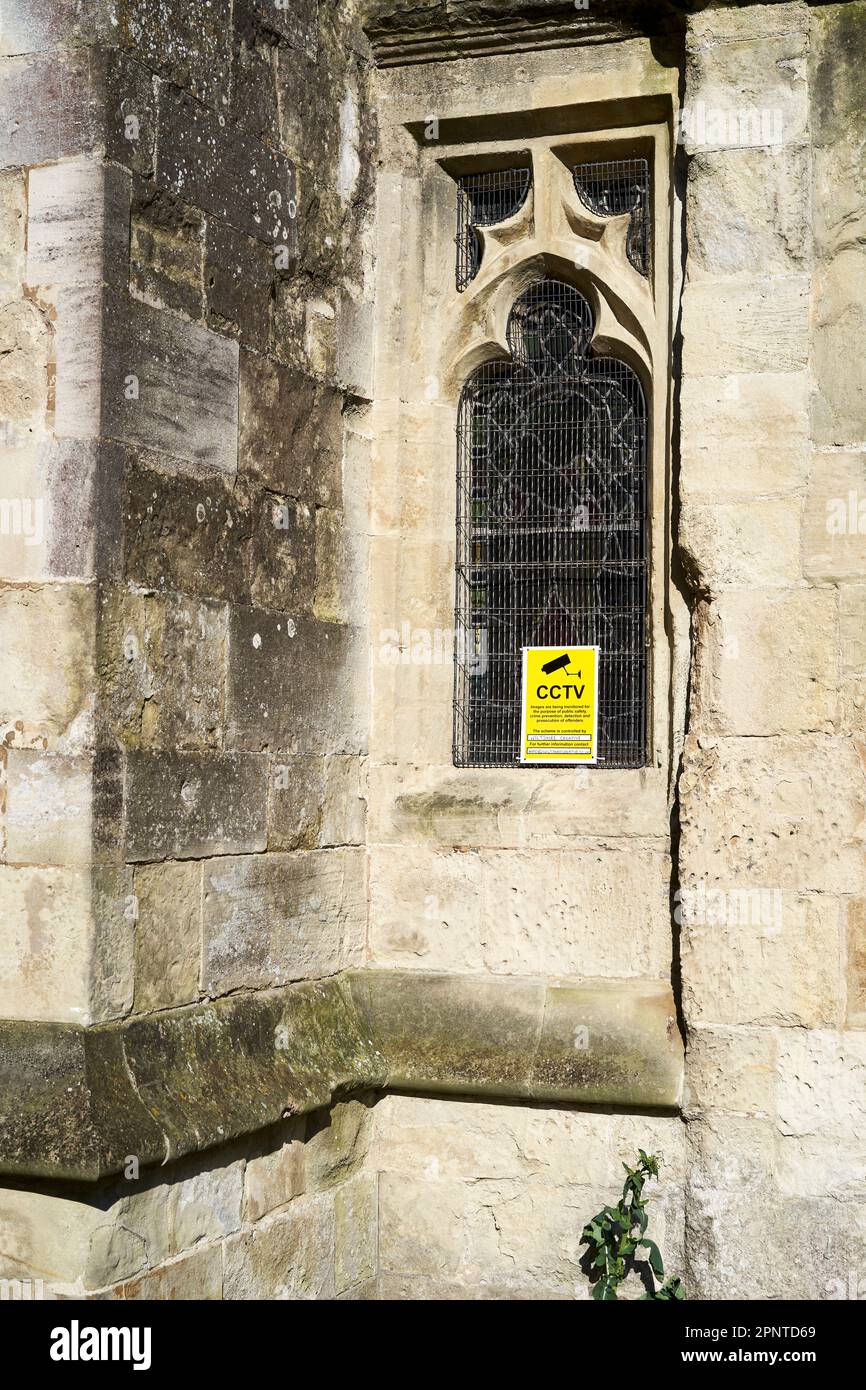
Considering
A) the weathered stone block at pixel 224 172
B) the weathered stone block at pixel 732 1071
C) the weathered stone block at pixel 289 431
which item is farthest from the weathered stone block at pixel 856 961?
the weathered stone block at pixel 224 172

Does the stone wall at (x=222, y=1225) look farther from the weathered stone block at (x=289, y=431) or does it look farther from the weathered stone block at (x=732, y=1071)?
the weathered stone block at (x=289, y=431)

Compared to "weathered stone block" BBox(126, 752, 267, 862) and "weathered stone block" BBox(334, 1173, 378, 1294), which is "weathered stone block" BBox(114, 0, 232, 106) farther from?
"weathered stone block" BBox(334, 1173, 378, 1294)

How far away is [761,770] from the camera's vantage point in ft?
14.8

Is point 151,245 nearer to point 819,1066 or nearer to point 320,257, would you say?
point 320,257

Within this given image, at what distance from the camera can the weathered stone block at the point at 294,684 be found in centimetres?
437

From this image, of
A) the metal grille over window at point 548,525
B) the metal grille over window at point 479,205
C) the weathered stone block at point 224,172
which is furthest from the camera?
the metal grille over window at point 479,205

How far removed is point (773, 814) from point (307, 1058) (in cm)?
145

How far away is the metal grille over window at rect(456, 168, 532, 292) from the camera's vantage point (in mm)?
5230

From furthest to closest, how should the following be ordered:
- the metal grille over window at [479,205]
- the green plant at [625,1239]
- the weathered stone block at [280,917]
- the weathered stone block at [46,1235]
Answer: the metal grille over window at [479,205], the green plant at [625,1239], the weathered stone block at [280,917], the weathered stone block at [46,1235]

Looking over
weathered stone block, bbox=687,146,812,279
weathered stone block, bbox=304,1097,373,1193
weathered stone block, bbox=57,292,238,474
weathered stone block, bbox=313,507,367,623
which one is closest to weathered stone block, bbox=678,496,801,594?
weathered stone block, bbox=687,146,812,279

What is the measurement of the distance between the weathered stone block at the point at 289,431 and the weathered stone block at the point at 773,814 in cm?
134

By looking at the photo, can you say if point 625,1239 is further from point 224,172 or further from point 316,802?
point 224,172

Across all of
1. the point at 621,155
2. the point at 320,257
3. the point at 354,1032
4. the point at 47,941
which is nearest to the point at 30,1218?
the point at 47,941

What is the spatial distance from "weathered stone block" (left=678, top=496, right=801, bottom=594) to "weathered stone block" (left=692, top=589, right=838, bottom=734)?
0.17 feet
